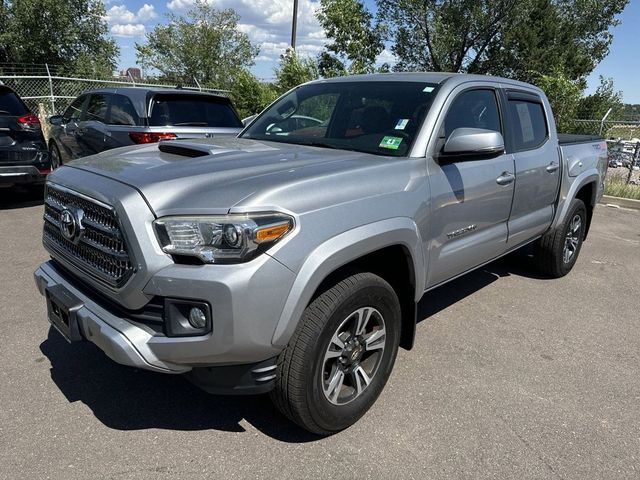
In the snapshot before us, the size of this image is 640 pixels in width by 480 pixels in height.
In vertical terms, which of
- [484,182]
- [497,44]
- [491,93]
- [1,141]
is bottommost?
[1,141]

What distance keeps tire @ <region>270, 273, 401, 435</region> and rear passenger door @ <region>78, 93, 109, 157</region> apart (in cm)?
554

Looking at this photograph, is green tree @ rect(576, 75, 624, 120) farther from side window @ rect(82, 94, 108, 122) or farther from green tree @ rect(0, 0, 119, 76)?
green tree @ rect(0, 0, 119, 76)

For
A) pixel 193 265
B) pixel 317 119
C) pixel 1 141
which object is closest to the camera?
pixel 193 265

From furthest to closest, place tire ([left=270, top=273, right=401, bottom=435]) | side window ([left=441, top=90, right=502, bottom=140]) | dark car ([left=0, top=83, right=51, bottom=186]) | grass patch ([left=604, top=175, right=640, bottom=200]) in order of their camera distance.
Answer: grass patch ([left=604, top=175, right=640, bottom=200])
dark car ([left=0, top=83, right=51, bottom=186])
side window ([left=441, top=90, right=502, bottom=140])
tire ([left=270, top=273, right=401, bottom=435])

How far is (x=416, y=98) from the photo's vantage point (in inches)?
130

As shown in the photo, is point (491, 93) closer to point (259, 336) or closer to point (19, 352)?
point (259, 336)

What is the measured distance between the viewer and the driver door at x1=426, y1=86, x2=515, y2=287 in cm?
307

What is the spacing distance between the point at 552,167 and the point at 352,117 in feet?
6.71

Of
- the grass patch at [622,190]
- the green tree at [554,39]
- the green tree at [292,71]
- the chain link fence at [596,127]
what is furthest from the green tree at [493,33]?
the grass patch at [622,190]

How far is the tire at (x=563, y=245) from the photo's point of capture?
4980mm

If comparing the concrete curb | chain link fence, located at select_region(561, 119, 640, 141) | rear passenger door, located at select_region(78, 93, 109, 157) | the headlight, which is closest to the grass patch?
the concrete curb

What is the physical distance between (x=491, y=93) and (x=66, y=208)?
303 centimetres

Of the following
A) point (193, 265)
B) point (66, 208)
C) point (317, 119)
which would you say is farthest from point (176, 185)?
point (317, 119)

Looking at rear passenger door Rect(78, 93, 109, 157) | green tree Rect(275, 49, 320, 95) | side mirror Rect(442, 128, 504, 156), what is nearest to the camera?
side mirror Rect(442, 128, 504, 156)
